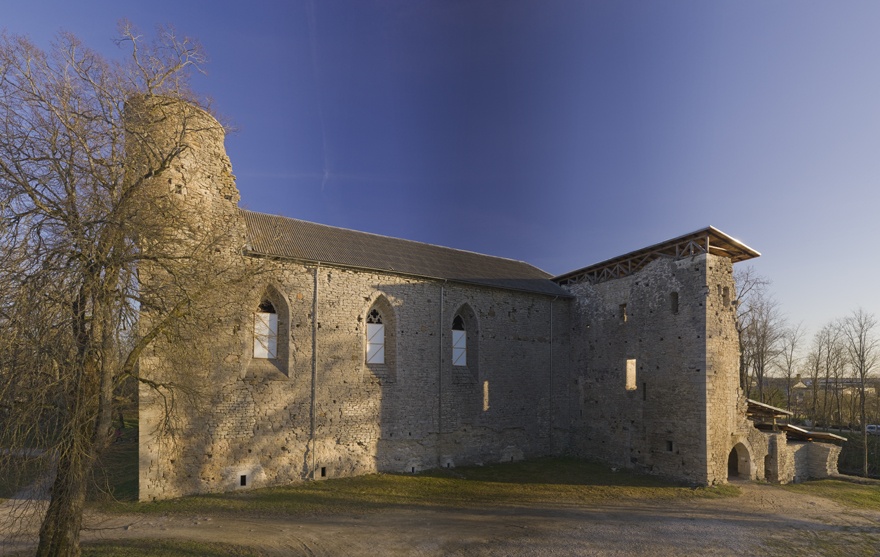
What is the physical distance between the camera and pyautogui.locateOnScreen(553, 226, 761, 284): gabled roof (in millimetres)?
15242

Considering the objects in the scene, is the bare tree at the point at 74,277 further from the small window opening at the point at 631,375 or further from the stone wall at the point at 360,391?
the small window opening at the point at 631,375

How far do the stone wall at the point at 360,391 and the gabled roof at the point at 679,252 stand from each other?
2773mm

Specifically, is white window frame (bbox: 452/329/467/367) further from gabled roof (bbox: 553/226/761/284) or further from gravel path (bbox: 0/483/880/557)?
gravel path (bbox: 0/483/880/557)

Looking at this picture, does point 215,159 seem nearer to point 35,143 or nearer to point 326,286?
point 326,286

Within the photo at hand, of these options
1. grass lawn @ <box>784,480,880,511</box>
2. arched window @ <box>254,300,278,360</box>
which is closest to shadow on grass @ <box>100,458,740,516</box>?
grass lawn @ <box>784,480,880,511</box>

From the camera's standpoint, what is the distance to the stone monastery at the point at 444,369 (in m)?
13.0

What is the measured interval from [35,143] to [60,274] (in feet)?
6.72

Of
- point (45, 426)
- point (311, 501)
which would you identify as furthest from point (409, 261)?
point (45, 426)

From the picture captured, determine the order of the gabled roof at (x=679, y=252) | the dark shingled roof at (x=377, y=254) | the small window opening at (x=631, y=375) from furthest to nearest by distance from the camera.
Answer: the small window opening at (x=631, y=375) → the gabled roof at (x=679, y=252) → the dark shingled roof at (x=377, y=254)

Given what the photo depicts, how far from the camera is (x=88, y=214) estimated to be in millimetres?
7168

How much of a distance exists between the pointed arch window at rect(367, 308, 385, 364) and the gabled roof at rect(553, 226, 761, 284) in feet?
30.7

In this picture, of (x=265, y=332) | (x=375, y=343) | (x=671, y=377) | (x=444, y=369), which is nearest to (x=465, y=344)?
(x=444, y=369)

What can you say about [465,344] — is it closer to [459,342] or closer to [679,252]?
[459,342]

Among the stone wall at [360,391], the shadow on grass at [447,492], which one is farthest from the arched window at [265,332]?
the shadow on grass at [447,492]
